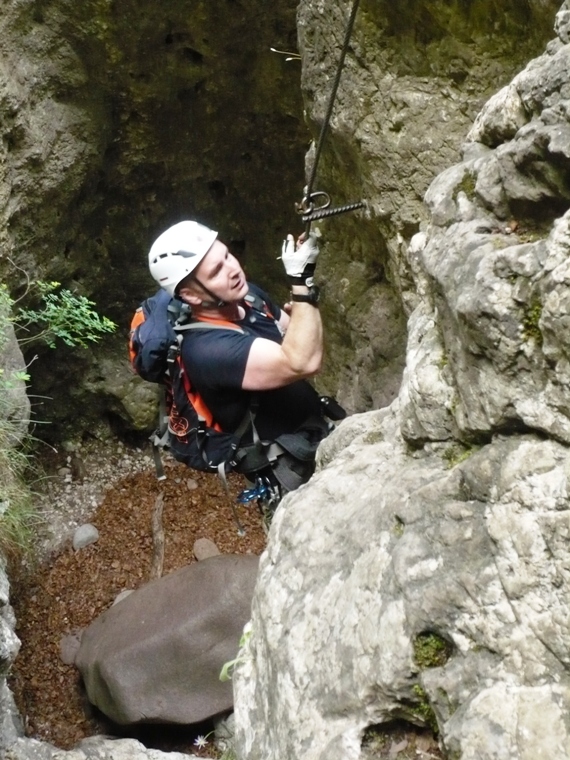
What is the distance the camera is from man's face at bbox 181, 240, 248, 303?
9.61 feet

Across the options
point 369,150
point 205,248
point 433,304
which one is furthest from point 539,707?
point 369,150

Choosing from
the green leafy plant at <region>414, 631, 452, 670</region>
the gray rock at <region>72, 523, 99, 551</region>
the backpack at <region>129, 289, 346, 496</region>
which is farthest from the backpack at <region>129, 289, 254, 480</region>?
the gray rock at <region>72, 523, 99, 551</region>

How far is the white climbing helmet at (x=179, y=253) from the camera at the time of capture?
2920 mm

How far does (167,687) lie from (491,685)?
3891mm

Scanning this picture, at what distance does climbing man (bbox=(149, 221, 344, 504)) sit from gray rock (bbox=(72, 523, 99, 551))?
3.31 meters

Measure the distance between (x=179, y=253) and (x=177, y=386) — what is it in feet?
2.06

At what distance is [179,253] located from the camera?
2932mm

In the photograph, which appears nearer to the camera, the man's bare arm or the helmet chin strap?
the man's bare arm

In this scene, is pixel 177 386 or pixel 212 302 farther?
pixel 177 386

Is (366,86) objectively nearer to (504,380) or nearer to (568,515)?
(504,380)

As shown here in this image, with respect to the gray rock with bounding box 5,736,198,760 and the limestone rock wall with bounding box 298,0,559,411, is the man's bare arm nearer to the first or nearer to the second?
the limestone rock wall with bounding box 298,0,559,411

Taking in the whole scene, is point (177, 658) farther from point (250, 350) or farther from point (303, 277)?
point (303, 277)

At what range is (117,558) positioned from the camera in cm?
603

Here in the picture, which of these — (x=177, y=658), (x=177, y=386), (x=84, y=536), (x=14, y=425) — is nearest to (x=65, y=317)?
(x=14, y=425)
